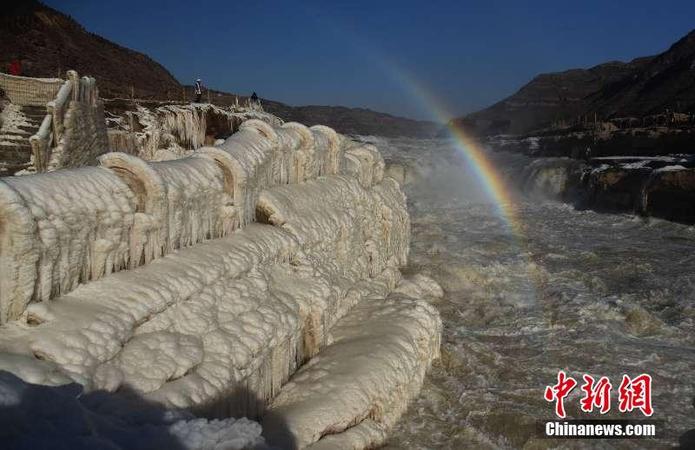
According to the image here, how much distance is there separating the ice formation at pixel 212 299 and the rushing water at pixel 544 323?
0.85m

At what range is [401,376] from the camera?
711cm

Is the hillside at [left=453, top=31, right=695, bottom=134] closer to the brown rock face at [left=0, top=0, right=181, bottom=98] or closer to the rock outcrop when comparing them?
the rock outcrop

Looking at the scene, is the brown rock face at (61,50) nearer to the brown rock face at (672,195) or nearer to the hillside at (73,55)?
the hillside at (73,55)

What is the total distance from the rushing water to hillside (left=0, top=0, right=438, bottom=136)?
14.6m

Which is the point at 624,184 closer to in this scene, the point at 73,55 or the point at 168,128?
the point at 168,128

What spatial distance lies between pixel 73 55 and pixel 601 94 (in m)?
53.6

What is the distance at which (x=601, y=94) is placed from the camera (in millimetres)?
60031

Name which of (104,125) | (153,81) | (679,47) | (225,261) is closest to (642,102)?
(679,47)

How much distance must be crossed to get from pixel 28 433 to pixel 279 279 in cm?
476

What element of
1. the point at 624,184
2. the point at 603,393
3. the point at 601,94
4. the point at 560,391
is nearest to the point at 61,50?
the point at 624,184

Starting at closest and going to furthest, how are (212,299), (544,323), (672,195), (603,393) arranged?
(212,299) < (603,393) < (544,323) < (672,195)

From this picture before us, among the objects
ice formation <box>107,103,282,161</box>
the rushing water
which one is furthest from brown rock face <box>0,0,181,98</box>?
the rushing water

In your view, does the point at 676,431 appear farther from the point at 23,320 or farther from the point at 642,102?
the point at 642,102

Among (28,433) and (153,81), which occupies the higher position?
(153,81)
